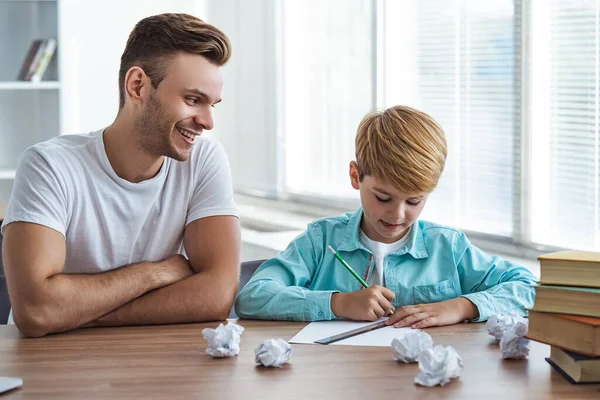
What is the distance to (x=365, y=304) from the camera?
178cm

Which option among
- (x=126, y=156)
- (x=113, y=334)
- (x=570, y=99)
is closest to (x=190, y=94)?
(x=126, y=156)

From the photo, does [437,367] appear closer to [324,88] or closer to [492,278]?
[492,278]

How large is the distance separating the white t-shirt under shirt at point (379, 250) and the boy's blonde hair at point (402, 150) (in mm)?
149

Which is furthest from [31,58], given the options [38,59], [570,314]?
[570,314]

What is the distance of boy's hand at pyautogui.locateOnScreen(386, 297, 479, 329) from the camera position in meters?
1.75

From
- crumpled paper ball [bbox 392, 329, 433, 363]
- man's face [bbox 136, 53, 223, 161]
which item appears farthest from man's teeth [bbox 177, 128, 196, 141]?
crumpled paper ball [bbox 392, 329, 433, 363]

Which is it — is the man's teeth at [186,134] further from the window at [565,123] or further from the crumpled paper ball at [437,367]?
the window at [565,123]

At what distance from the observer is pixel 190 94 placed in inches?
80.0

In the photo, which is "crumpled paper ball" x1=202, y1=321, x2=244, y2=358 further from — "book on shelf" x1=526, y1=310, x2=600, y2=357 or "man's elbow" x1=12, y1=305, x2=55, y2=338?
"book on shelf" x1=526, y1=310, x2=600, y2=357

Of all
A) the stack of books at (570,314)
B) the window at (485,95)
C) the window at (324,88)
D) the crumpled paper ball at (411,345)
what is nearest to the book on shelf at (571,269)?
the stack of books at (570,314)

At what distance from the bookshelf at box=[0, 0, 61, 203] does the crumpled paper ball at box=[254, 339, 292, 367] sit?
3.04 meters

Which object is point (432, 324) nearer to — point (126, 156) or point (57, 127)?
point (126, 156)

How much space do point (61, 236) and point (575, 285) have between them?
1076mm

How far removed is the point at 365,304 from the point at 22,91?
3.09 meters
